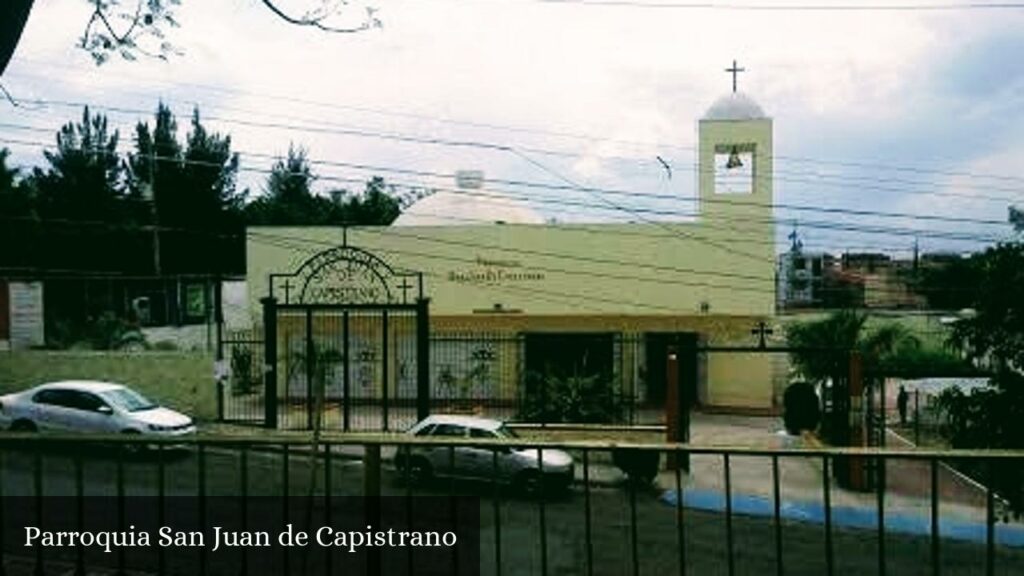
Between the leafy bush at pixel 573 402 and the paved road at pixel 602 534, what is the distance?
517 cm

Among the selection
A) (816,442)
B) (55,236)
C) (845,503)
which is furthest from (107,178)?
(845,503)

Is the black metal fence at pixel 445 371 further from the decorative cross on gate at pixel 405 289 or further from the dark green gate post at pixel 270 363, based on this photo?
the dark green gate post at pixel 270 363

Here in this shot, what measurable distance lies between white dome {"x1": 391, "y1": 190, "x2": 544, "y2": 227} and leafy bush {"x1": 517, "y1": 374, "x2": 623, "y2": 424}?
1018cm

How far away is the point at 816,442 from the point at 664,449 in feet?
65.8

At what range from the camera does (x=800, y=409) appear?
2305 centimetres

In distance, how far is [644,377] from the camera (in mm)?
28641

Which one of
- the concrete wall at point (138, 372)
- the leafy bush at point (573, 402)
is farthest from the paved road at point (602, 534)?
the concrete wall at point (138, 372)

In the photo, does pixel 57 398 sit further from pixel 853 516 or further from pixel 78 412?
pixel 853 516

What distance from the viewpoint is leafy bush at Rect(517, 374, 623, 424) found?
22.7m

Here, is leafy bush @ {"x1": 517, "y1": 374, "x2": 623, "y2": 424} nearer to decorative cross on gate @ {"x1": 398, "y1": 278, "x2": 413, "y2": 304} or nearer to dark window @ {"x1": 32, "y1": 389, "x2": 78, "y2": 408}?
decorative cross on gate @ {"x1": 398, "y1": 278, "x2": 413, "y2": 304}

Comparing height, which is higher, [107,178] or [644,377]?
[107,178]

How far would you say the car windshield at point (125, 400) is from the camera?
19.7 meters

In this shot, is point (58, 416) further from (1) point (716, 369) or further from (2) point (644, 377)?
(1) point (716, 369)

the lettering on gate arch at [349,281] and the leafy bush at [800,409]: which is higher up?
the lettering on gate arch at [349,281]
